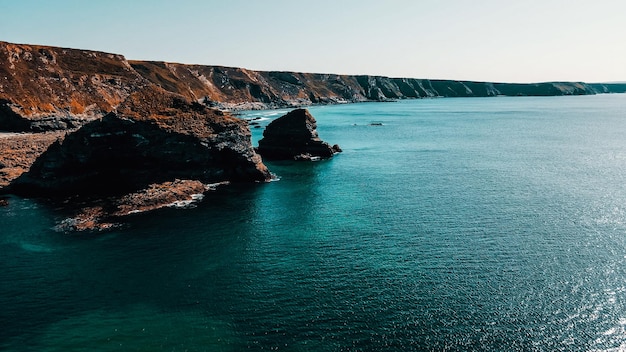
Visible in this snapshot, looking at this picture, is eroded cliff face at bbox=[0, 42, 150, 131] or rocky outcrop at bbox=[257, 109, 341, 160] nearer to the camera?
rocky outcrop at bbox=[257, 109, 341, 160]

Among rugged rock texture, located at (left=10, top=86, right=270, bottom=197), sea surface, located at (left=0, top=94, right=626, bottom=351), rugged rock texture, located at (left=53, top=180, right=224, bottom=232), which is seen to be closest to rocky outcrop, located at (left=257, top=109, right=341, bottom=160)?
rugged rock texture, located at (left=10, top=86, right=270, bottom=197)

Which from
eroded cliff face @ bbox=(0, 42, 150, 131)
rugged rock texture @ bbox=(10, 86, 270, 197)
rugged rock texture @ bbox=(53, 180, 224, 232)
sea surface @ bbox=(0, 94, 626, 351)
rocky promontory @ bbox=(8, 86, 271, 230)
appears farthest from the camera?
eroded cliff face @ bbox=(0, 42, 150, 131)

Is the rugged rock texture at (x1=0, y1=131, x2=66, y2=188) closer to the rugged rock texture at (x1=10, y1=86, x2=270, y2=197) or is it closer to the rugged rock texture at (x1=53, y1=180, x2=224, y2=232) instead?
the rugged rock texture at (x1=10, y1=86, x2=270, y2=197)

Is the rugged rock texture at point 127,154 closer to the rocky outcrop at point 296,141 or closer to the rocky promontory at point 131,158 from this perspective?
the rocky promontory at point 131,158

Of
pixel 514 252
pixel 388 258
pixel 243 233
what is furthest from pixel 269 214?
pixel 514 252

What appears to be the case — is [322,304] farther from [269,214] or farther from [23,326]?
[269,214]

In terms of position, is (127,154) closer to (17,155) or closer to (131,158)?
(131,158)
